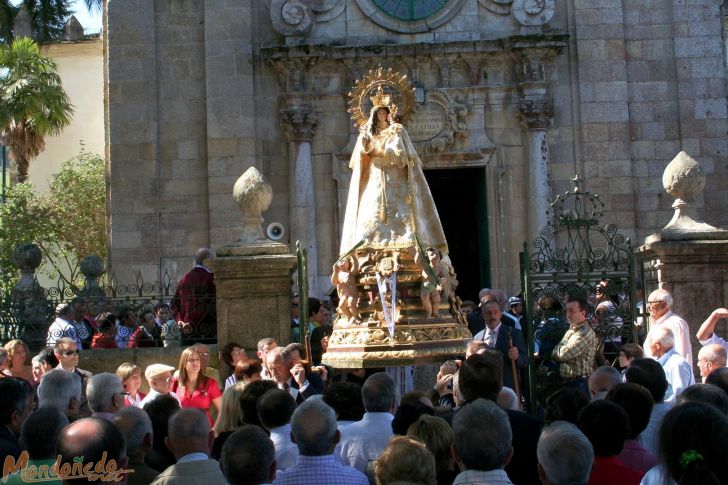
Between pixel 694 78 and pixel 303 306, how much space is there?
901 cm

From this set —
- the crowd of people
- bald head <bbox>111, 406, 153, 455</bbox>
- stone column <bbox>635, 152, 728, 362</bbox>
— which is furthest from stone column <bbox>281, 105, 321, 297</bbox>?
bald head <bbox>111, 406, 153, 455</bbox>

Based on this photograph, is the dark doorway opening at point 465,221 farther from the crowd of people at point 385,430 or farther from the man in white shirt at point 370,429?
the man in white shirt at point 370,429

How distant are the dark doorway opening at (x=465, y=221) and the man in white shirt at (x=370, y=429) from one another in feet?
35.2

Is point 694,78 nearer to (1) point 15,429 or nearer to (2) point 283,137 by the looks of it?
(2) point 283,137

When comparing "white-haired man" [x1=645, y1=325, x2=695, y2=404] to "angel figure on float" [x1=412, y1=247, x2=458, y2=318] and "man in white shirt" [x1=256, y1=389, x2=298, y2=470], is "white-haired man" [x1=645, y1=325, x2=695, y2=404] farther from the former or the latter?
"man in white shirt" [x1=256, y1=389, x2=298, y2=470]

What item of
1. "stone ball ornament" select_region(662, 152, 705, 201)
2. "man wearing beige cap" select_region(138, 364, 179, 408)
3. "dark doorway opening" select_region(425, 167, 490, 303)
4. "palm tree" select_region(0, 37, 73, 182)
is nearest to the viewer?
"man wearing beige cap" select_region(138, 364, 179, 408)

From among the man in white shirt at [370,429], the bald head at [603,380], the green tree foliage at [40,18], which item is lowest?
the man in white shirt at [370,429]

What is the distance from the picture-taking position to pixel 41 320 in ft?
39.5

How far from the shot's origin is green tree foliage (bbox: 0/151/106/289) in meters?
28.0

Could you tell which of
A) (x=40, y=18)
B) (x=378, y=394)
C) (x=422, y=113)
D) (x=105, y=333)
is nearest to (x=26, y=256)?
(x=105, y=333)

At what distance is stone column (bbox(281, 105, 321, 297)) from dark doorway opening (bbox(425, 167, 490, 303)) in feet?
6.36

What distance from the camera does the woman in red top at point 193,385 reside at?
28.9 feet

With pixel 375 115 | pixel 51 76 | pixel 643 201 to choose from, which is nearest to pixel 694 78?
pixel 643 201

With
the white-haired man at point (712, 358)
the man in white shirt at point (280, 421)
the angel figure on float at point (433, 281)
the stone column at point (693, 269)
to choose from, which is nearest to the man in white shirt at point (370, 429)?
the man in white shirt at point (280, 421)
